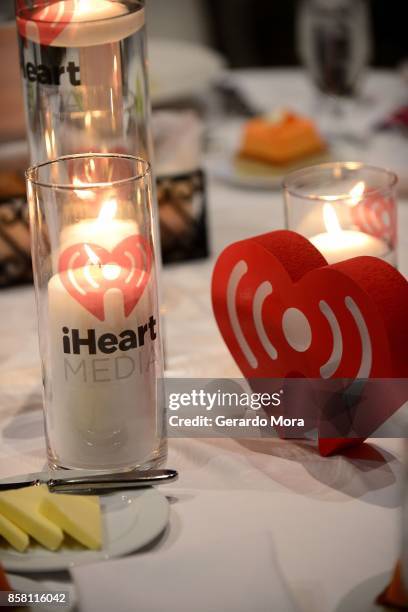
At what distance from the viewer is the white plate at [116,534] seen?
643 mm

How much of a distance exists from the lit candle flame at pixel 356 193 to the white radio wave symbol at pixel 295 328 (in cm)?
16

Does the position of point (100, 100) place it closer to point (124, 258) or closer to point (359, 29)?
point (124, 258)

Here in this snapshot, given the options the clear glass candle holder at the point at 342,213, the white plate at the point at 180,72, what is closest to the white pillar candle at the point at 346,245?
the clear glass candle holder at the point at 342,213

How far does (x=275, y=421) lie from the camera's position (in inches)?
32.3

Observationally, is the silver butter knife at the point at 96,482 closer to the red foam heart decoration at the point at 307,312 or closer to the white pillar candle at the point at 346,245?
the red foam heart decoration at the point at 307,312

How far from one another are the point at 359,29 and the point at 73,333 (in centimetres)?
102

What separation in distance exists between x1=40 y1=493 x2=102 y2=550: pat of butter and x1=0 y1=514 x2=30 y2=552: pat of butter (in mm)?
21

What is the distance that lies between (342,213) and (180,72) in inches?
31.6

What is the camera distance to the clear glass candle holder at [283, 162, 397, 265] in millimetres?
901

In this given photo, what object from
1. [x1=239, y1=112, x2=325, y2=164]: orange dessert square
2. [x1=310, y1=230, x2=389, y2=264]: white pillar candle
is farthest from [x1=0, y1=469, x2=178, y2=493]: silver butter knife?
[x1=239, y1=112, x2=325, y2=164]: orange dessert square

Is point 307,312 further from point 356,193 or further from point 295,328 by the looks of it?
point 356,193

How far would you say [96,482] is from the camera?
2.39 feet

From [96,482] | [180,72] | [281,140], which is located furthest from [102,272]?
[180,72]

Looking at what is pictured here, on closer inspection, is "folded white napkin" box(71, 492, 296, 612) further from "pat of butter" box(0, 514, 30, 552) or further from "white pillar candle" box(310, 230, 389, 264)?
"white pillar candle" box(310, 230, 389, 264)
